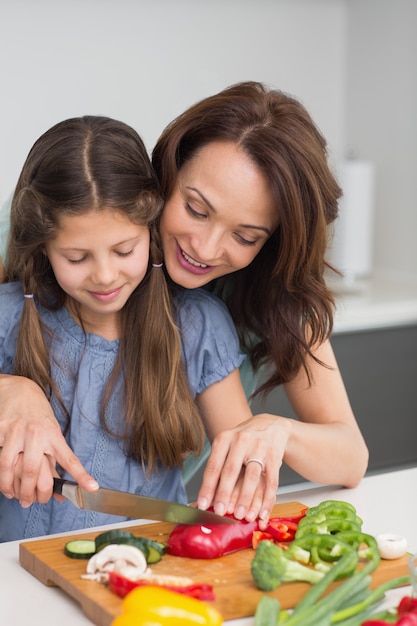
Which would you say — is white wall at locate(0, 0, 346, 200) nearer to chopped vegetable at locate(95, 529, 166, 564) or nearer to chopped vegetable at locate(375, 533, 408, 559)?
chopped vegetable at locate(95, 529, 166, 564)

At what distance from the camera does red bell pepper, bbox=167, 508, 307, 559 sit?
4.14 ft

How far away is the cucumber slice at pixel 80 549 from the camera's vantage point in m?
1.26

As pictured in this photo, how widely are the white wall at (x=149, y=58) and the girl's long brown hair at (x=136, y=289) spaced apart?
133cm

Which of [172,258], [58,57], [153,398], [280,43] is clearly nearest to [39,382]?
[153,398]

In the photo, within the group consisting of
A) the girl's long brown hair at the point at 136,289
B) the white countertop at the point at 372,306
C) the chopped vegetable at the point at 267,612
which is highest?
the girl's long brown hair at the point at 136,289

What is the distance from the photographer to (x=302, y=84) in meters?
3.43

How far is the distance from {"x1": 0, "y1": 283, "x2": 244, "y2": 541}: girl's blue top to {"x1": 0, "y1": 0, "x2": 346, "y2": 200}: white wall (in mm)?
1340

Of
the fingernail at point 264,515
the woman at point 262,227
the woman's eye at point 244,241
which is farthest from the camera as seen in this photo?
the woman's eye at point 244,241

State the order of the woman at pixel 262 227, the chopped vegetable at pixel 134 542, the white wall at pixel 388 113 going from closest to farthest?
1. the chopped vegetable at pixel 134 542
2. the woman at pixel 262 227
3. the white wall at pixel 388 113

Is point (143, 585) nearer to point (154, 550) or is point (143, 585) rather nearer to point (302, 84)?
point (154, 550)

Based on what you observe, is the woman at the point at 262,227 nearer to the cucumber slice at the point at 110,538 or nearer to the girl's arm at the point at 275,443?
the girl's arm at the point at 275,443

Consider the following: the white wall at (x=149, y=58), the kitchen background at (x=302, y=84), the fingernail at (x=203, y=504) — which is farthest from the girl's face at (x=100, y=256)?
the white wall at (x=149, y=58)

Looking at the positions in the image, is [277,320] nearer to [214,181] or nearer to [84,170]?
[214,181]

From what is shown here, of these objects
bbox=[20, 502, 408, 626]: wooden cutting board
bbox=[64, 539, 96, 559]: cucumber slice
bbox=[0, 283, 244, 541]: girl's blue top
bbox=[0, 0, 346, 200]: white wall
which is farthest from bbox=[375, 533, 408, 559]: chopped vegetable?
bbox=[0, 0, 346, 200]: white wall
